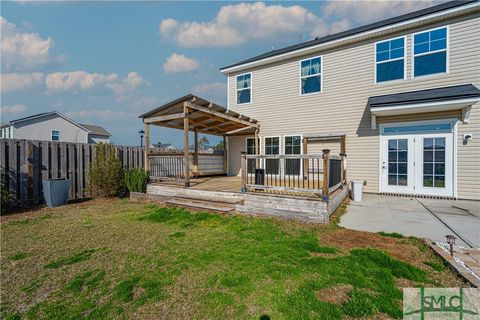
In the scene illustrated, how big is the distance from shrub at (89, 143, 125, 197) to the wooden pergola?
1.21 metres

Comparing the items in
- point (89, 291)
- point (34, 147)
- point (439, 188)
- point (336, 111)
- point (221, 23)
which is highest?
point (221, 23)

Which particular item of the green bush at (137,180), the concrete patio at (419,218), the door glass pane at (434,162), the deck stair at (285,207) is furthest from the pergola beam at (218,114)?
the door glass pane at (434,162)

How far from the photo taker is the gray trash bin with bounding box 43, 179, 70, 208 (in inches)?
265

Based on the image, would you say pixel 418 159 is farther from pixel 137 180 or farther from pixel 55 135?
pixel 55 135

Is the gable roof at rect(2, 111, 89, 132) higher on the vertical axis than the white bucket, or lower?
higher

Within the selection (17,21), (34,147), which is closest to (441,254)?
(34,147)

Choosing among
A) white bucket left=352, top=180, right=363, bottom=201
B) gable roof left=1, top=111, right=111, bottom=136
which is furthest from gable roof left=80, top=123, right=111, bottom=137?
white bucket left=352, top=180, right=363, bottom=201

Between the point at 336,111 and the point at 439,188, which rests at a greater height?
the point at 336,111

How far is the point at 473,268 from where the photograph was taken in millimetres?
2914

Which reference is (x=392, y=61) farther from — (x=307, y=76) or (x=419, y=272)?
(x=419, y=272)

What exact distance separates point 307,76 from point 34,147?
10.5m
